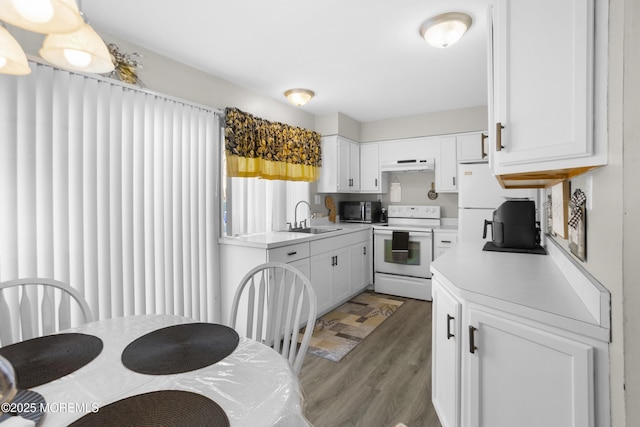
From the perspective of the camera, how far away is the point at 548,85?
119 centimetres

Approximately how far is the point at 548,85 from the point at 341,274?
114 inches

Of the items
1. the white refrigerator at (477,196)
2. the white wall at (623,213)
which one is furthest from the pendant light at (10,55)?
the white refrigerator at (477,196)

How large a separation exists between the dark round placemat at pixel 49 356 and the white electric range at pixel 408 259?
135 inches

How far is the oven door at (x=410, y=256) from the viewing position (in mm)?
3932

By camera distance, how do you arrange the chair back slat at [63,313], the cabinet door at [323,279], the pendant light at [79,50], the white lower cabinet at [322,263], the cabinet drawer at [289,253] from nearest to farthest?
the pendant light at [79,50]
the chair back slat at [63,313]
the cabinet drawer at [289,253]
the white lower cabinet at [322,263]
the cabinet door at [323,279]

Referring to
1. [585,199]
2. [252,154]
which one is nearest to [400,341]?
[585,199]

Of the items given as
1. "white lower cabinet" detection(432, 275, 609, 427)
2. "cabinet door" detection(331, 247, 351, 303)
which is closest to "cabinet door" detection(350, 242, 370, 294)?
"cabinet door" detection(331, 247, 351, 303)

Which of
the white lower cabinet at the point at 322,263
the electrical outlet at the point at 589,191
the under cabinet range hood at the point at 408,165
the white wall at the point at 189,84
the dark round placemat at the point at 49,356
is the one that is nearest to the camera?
the dark round placemat at the point at 49,356

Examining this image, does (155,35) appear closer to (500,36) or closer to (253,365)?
(500,36)

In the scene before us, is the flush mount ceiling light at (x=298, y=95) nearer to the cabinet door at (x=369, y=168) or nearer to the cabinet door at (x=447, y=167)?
the cabinet door at (x=369, y=168)

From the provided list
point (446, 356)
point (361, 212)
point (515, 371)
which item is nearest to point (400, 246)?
point (361, 212)

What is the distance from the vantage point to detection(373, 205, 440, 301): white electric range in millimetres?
3938

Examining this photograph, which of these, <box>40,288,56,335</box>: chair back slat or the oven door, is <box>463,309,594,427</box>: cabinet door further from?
the oven door

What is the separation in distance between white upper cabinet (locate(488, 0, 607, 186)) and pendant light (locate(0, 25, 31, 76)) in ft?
5.88
